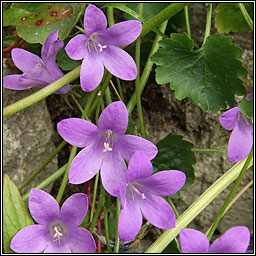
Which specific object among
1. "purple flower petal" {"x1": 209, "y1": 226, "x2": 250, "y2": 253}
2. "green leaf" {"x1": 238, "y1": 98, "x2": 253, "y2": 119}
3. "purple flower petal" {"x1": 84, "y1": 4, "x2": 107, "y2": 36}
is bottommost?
"purple flower petal" {"x1": 209, "y1": 226, "x2": 250, "y2": 253}

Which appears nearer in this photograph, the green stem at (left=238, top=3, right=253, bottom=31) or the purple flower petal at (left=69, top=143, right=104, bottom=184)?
the purple flower petal at (left=69, top=143, right=104, bottom=184)

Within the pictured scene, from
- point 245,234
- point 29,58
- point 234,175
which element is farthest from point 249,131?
Answer: point 29,58

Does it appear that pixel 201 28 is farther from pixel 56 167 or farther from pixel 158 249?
pixel 158 249

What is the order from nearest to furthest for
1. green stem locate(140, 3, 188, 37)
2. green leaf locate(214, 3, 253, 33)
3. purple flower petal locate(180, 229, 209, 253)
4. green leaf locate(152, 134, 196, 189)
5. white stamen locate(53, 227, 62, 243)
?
1. purple flower petal locate(180, 229, 209, 253)
2. white stamen locate(53, 227, 62, 243)
3. green stem locate(140, 3, 188, 37)
4. green leaf locate(152, 134, 196, 189)
5. green leaf locate(214, 3, 253, 33)

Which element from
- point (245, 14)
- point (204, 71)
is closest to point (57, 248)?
point (204, 71)

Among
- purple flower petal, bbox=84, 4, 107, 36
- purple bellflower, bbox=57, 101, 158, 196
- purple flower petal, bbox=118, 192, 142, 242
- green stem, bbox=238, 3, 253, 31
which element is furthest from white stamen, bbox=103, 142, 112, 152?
green stem, bbox=238, 3, 253, 31

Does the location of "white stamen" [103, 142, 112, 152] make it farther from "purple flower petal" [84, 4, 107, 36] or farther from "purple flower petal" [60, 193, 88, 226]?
"purple flower petal" [84, 4, 107, 36]

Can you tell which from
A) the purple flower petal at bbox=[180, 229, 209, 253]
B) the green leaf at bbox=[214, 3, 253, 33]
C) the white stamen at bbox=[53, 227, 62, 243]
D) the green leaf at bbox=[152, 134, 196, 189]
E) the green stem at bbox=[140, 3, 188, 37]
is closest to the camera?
the purple flower petal at bbox=[180, 229, 209, 253]
